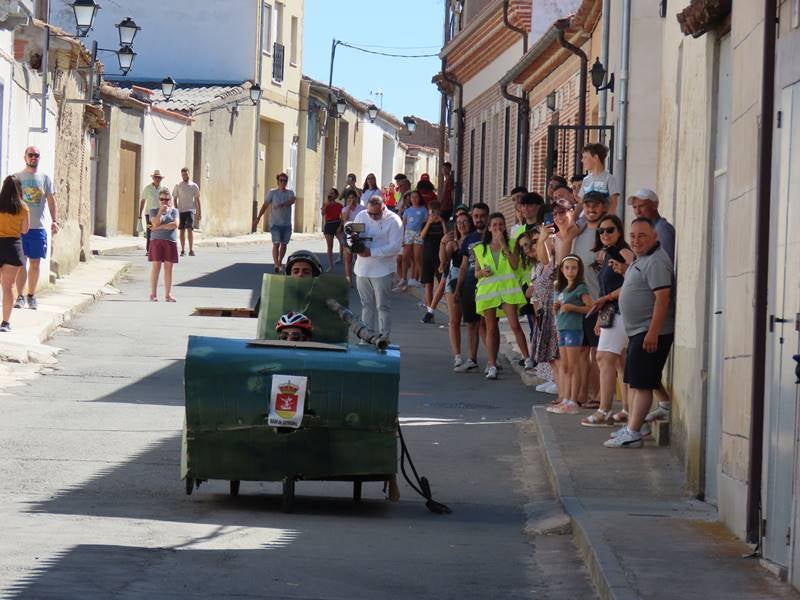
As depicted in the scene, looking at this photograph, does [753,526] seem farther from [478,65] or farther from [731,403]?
[478,65]

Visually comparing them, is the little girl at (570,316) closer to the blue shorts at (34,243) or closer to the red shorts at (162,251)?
the blue shorts at (34,243)

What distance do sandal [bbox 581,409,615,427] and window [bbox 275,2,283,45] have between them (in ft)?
139

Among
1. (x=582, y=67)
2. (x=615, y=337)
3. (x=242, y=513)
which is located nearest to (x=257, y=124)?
(x=582, y=67)

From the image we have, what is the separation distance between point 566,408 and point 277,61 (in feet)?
136

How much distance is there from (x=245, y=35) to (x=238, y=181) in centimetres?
430

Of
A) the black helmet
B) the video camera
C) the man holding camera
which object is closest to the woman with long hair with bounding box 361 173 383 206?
the man holding camera

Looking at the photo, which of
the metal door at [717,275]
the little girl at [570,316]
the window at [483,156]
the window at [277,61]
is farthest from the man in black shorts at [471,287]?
the window at [277,61]

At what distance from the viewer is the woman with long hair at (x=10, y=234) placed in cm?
1864

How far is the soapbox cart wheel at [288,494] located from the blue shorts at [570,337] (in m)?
5.04

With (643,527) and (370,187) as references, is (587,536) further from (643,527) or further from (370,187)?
(370,187)

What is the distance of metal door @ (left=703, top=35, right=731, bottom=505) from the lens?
34.6 ft

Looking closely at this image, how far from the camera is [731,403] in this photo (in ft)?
31.7

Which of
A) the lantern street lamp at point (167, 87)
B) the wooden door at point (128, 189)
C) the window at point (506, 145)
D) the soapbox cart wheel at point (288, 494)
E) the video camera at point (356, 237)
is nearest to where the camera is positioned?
the soapbox cart wheel at point (288, 494)

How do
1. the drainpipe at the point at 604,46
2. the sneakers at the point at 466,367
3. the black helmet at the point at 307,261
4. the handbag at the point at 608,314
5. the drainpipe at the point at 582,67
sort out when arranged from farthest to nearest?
the drainpipe at the point at 582,67 < the drainpipe at the point at 604,46 < the sneakers at the point at 466,367 < the handbag at the point at 608,314 < the black helmet at the point at 307,261
